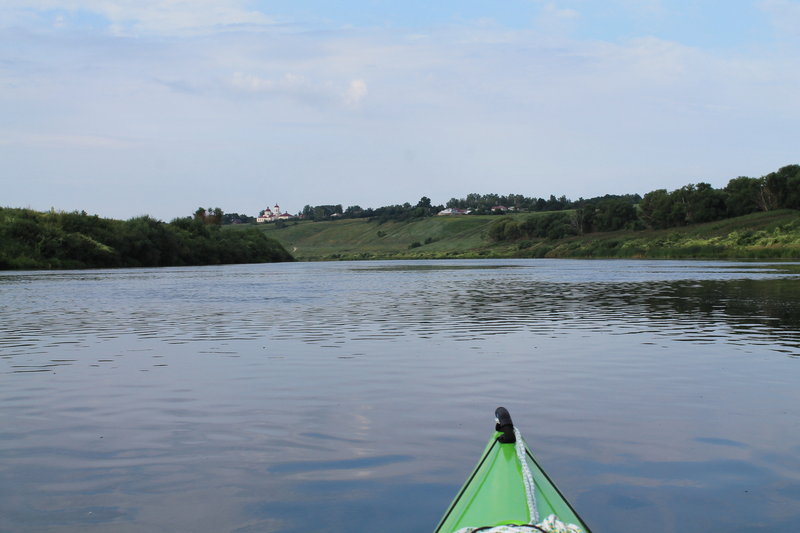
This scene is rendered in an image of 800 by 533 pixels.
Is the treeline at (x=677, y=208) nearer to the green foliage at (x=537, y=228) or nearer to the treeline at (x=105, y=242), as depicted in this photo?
the green foliage at (x=537, y=228)

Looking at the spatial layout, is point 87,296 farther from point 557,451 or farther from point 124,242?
point 124,242

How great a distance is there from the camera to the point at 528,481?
19.2ft

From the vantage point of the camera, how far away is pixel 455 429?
10836 mm

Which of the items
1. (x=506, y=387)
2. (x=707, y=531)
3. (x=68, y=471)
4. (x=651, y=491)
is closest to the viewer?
(x=707, y=531)

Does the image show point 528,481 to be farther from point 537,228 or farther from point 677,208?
point 537,228

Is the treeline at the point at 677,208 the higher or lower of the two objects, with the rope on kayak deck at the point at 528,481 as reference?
higher

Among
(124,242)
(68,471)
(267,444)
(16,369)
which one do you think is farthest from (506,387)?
(124,242)

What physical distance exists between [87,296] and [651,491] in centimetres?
3917

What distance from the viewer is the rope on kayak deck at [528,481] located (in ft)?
18.0

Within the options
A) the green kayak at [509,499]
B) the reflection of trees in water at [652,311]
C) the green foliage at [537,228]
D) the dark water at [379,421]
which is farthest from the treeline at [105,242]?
the green kayak at [509,499]

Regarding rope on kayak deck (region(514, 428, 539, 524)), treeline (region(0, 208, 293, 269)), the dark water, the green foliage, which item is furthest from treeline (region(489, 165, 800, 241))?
rope on kayak deck (region(514, 428, 539, 524))

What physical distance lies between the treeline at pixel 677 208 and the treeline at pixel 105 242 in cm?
8009

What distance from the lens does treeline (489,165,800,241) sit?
458 ft

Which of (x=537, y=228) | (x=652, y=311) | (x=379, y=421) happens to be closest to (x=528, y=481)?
(x=379, y=421)
